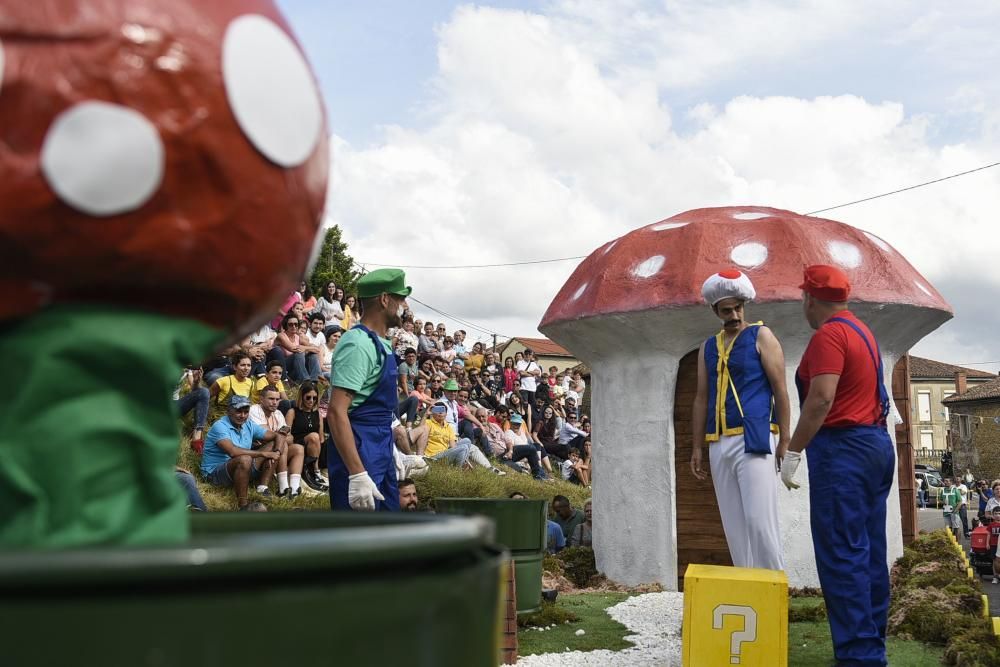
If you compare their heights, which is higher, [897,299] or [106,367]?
[897,299]

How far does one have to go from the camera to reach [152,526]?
1251 mm

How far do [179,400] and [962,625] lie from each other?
285 inches

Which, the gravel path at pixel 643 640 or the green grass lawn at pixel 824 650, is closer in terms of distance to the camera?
the green grass lawn at pixel 824 650

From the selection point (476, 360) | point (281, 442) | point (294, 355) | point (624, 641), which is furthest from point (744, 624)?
point (476, 360)

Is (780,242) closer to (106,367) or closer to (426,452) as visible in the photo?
(426,452)

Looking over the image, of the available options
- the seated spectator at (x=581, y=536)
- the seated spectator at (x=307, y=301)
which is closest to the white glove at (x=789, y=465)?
the seated spectator at (x=581, y=536)

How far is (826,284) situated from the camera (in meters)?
4.45

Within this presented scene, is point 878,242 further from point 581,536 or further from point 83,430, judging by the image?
point 83,430

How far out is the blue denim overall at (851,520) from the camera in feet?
13.7

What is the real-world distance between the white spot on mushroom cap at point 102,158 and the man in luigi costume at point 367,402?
2.64 m

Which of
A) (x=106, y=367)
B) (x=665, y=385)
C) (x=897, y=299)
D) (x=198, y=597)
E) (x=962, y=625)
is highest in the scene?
(x=897, y=299)

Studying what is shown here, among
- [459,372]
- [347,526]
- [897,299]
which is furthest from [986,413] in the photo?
[347,526]

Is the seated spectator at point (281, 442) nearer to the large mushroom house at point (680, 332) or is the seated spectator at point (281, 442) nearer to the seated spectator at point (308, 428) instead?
the seated spectator at point (308, 428)

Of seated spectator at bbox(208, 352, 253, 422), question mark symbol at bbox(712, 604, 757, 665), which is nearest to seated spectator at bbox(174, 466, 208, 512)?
seated spectator at bbox(208, 352, 253, 422)
